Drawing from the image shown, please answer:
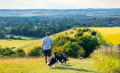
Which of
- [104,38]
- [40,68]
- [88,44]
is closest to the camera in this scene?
[40,68]

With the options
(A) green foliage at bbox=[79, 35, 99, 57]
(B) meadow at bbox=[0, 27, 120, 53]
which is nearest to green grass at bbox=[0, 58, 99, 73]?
(B) meadow at bbox=[0, 27, 120, 53]

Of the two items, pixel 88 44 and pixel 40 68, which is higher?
pixel 40 68

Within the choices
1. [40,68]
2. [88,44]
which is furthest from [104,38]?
[40,68]

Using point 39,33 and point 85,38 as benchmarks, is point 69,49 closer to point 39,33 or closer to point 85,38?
point 85,38

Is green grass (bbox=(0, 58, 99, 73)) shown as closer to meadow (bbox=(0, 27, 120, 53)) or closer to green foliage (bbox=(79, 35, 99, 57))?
meadow (bbox=(0, 27, 120, 53))

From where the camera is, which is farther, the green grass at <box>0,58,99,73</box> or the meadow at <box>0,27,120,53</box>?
the meadow at <box>0,27,120,53</box>

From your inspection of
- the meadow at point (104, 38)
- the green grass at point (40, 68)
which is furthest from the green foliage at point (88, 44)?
the green grass at point (40, 68)

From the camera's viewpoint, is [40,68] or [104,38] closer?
[40,68]

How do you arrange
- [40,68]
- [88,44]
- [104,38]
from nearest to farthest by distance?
[40,68] → [88,44] → [104,38]

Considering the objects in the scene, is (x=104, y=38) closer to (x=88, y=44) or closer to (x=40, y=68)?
(x=88, y=44)

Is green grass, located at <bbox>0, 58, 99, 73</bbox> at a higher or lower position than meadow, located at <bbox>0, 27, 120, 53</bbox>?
higher

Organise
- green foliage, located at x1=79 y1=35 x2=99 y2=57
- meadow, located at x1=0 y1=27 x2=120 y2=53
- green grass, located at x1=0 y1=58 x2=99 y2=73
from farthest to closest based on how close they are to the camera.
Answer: green foliage, located at x1=79 y1=35 x2=99 y2=57 → meadow, located at x1=0 y1=27 x2=120 y2=53 → green grass, located at x1=0 y1=58 x2=99 y2=73

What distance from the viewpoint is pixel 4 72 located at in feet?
37.6

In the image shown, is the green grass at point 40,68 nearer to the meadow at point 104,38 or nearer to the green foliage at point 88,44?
the meadow at point 104,38
